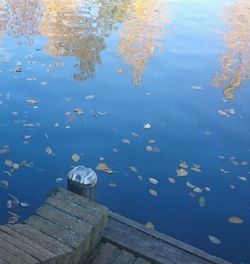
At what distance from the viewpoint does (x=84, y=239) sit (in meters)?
3.68

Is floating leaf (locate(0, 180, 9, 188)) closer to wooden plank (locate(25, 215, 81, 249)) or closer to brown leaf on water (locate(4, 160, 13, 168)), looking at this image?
brown leaf on water (locate(4, 160, 13, 168))

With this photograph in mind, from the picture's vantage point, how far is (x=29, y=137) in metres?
6.82

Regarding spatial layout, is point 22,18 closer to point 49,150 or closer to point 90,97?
point 90,97

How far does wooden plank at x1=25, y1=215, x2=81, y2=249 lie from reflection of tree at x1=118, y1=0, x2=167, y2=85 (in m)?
6.00

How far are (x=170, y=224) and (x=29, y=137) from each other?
306 centimetres

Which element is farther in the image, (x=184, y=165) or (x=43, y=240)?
(x=184, y=165)

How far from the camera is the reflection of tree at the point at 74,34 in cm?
1052

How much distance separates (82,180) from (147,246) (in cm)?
107

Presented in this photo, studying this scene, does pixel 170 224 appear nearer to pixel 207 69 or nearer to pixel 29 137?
pixel 29 137

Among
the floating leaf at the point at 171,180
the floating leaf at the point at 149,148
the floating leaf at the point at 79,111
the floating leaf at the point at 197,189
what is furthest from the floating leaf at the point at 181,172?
the floating leaf at the point at 79,111

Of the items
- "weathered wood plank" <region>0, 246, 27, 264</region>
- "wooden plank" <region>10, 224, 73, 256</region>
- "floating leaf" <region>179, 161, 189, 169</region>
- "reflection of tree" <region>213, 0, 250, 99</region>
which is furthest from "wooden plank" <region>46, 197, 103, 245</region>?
"reflection of tree" <region>213, 0, 250, 99</region>

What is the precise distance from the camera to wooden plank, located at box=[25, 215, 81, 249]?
142 inches

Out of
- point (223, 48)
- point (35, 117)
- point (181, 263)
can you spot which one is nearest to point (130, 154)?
point (35, 117)

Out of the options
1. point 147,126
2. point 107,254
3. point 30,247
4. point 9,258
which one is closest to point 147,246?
point 107,254
